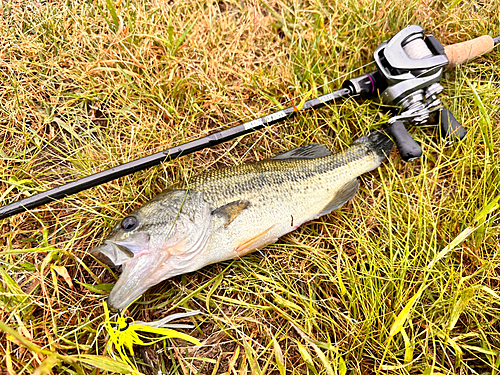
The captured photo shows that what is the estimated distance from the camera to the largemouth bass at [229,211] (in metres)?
2.47

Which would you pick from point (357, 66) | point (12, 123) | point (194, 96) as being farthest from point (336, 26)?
point (12, 123)

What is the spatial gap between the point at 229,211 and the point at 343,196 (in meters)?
1.10

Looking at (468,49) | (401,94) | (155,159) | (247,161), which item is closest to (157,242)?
(155,159)

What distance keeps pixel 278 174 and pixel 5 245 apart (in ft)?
8.49

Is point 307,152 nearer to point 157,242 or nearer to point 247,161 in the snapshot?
point 247,161

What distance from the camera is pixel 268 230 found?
9.02 feet

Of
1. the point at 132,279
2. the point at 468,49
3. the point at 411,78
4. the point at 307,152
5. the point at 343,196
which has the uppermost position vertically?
the point at 132,279

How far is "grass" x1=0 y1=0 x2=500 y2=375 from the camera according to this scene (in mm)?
2703

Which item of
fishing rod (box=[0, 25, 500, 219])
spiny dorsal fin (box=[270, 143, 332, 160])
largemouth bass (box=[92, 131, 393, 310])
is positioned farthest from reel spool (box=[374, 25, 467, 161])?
spiny dorsal fin (box=[270, 143, 332, 160])

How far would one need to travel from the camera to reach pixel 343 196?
2.98 m

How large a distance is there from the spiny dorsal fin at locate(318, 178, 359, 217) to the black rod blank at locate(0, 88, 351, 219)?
33.2 inches

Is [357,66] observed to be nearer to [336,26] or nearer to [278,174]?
[336,26]

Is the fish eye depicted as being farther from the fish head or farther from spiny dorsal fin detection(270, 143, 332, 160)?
spiny dorsal fin detection(270, 143, 332, 160)

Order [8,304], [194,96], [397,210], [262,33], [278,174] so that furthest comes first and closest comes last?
1. [262,33]
2. [194,96]
3. [397,210]
4. [278,174]
5. [8,304]
